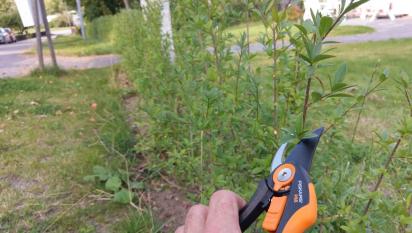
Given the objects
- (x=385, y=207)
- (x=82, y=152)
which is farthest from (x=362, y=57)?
(x=385, y=207)

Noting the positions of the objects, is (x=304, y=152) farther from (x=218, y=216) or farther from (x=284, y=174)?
(x=218, y=216)

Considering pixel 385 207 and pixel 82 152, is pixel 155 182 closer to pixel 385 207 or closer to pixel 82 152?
pixel 82 152

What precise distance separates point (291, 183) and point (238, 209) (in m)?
0.20

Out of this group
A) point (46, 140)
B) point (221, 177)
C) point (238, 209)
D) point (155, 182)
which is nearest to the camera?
point (238, 209)

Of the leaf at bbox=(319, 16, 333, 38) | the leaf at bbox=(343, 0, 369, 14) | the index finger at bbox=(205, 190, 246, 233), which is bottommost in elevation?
the index finger at bbox=(205, 190, 246, 233)

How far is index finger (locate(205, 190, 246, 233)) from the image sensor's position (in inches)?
38.1

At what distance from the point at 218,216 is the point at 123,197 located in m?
2.03

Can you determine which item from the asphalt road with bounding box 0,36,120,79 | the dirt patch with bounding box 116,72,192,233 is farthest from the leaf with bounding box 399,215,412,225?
the asphalt road with bounding box 0,36,120,79

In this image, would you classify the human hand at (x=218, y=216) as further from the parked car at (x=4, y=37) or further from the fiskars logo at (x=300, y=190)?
the parked car at (x=4, y=37)

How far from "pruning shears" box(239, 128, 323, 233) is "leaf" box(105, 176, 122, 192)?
2.16 meters

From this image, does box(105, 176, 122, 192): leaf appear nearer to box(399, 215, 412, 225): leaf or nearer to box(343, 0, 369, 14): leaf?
box(399, 215, 412, 225): leaf

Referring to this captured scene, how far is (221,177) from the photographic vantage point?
1.87m

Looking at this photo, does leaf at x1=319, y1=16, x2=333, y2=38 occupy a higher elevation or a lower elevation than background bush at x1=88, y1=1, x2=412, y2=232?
higher

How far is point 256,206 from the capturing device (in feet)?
3.38
